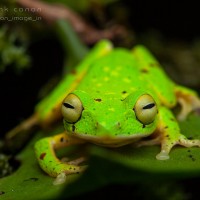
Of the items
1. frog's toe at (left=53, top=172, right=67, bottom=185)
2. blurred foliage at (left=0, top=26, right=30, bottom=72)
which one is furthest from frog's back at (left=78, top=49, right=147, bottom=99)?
blurred foliage at (left=0, top=26, right=30, bottom=72)

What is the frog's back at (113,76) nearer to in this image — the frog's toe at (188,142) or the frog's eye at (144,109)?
the frog's eye at (144,109)

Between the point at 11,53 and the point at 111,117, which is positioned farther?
the point at 11,53

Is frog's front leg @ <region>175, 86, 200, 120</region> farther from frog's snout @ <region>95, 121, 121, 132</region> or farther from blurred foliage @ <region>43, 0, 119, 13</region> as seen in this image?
blurred foliage @ <region>43, 0, 119, 13</region>

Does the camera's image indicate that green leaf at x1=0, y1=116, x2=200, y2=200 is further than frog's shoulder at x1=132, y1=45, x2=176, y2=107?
No

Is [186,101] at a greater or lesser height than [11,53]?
lesser

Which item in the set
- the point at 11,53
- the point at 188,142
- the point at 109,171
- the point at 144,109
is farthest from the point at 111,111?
the point at 11,53

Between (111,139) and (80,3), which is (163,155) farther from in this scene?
(80,3)
